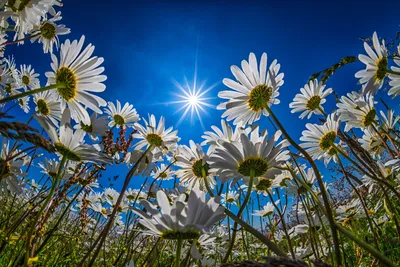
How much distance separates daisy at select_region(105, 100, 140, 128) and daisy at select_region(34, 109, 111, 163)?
1497 millimetres

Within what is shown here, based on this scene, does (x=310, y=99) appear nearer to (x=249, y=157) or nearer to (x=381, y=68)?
(x=381, y=68)

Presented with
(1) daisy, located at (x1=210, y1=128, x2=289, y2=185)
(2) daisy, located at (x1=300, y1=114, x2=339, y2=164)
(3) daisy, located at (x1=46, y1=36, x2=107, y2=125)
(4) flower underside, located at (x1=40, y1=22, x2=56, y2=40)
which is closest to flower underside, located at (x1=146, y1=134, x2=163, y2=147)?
(3) daisy, located at (x1=46, y1=36, x2=107, y2=125)

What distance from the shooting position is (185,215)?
3.05ft

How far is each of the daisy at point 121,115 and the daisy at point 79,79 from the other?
109 centimetres

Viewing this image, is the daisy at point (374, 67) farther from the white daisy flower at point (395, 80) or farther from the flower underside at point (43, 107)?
the flower underside at point (43, 107)

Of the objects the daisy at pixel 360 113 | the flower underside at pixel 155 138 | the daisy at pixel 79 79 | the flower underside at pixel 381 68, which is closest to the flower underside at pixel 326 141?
the daisy at pixel 360 113

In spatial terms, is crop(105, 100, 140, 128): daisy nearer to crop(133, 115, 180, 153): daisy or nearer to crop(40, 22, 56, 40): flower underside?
crop(133, 115, 180, 153): daisy

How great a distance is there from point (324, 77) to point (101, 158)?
1489mm

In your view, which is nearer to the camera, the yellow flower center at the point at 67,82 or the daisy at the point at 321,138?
the yellow flower center at the point at 67,82

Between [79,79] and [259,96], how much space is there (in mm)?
1092

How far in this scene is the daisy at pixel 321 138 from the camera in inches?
91.0

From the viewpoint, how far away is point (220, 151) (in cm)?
135

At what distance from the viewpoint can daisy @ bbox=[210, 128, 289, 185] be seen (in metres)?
1.35

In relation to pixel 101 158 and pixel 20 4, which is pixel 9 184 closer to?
pixel 101 158
